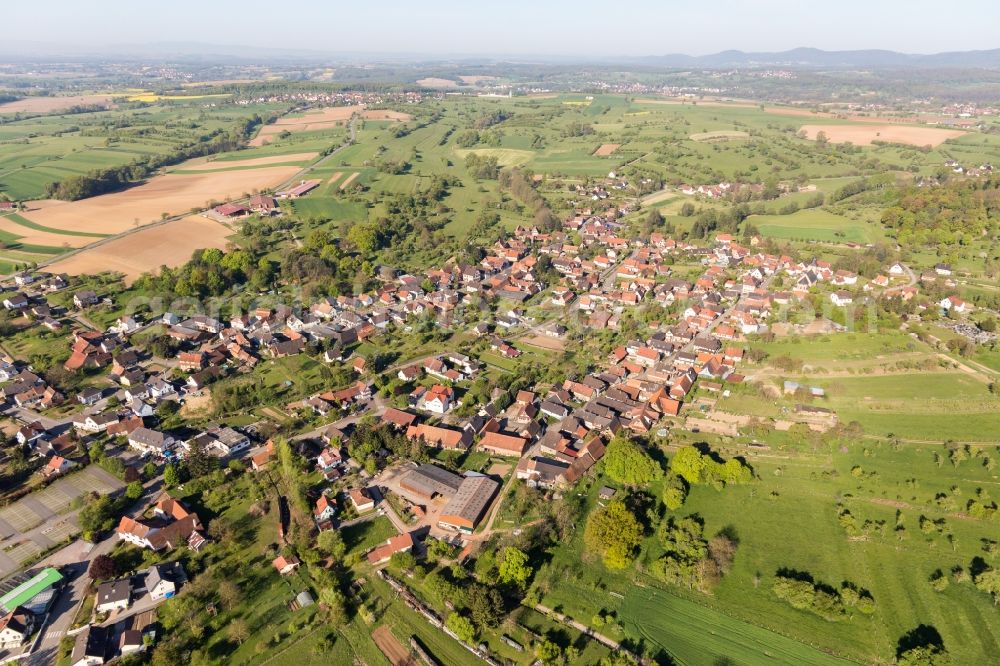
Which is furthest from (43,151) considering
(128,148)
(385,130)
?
(385,130)

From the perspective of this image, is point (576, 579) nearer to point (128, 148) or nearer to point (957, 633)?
point (957, 633)

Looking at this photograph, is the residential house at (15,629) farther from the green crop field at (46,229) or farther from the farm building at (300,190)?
the farm building at (300,190)

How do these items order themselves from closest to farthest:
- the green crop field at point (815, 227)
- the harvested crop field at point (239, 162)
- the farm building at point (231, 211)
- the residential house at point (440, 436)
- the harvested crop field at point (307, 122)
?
the residential house at point (440, 436)
the green crop field at point (815, 227)
the farm building at point (231, 211)
the harvested crop field at point (239, 162)
the harvested crop field at point (307, 122)

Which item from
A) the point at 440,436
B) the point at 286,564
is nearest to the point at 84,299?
the point at 440,436

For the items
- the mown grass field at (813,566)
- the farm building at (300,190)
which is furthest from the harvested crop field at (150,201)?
the mown grass field at (813,566)

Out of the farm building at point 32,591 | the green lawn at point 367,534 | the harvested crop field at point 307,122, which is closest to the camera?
the farm building at point 32,591

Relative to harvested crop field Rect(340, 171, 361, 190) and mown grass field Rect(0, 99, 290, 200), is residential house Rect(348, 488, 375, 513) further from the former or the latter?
mown grass field Rect(0, 99, 290, 200)
